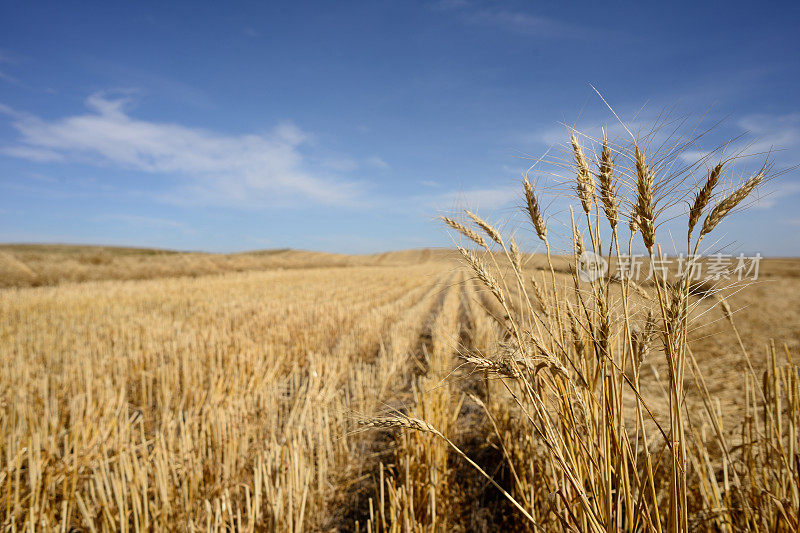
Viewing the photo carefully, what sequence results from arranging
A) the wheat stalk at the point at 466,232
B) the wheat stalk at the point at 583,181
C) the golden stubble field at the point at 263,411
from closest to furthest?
the wheat stalk at the point at 583,181 < the wheat stalk at the point at 466,232 < the golden stubble field at the point at 263,411

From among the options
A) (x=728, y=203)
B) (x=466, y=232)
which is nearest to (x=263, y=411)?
(x=466, y=232)

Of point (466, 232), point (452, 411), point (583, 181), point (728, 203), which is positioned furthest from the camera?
point (452, 411)

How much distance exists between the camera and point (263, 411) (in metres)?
3.64

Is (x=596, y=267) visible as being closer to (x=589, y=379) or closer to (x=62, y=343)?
(x=589, y=379)

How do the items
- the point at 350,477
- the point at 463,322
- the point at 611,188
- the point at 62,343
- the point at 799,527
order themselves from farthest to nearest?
the point at 463,322, the point at 62,343, the point at 350,477, the point at 799,527, the point at 611,188

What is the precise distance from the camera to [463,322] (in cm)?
935

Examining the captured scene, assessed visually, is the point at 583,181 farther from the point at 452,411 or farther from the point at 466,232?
the point at 452,411

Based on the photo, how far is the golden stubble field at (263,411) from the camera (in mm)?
2191

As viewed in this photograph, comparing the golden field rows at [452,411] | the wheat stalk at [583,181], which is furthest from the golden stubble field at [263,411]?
the wheat stalk at [583,181]

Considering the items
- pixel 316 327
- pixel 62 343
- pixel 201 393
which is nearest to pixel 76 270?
pixel 62 343

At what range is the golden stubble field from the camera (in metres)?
2.19

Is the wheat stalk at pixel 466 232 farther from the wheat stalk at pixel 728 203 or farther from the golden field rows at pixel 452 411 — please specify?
the wheat stalk at pixel 728 203

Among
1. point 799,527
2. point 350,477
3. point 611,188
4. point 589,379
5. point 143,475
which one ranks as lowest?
point 350,477

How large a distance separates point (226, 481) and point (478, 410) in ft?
8.81
